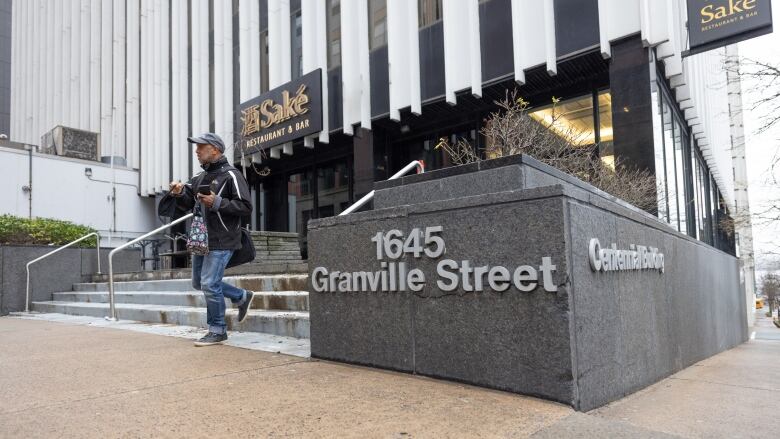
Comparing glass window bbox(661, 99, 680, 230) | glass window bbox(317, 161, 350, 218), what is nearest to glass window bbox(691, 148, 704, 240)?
glass window bbox(661, 99, 680, 230)

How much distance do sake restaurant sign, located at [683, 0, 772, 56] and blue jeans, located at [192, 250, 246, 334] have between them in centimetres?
953

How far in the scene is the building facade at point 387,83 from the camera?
972cm

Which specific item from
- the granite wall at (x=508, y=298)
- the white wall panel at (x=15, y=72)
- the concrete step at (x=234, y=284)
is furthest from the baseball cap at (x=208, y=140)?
the white wall panel at (x=15, y=72)

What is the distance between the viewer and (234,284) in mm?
7586

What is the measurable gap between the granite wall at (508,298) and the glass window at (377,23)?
379 inches

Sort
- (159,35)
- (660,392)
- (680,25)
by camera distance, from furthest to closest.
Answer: (159,35) < (680,25) < (660,392)

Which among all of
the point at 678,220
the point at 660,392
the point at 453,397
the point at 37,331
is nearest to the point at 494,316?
the point at 453,397

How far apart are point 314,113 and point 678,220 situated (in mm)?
9104

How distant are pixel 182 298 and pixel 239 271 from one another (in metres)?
1.18

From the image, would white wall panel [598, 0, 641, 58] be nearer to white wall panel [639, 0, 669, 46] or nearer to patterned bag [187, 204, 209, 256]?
white wall panel [639, 0, 669, 46]

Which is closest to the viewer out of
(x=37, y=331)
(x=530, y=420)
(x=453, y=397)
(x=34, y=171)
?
(x=530, y=420)

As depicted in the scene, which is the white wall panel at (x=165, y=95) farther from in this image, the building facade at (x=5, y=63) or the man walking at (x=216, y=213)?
the building facade at (x=5, y=63)

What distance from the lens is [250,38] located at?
16359 mm

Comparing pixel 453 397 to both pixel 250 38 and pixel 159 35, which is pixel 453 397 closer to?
pixel 250 38
